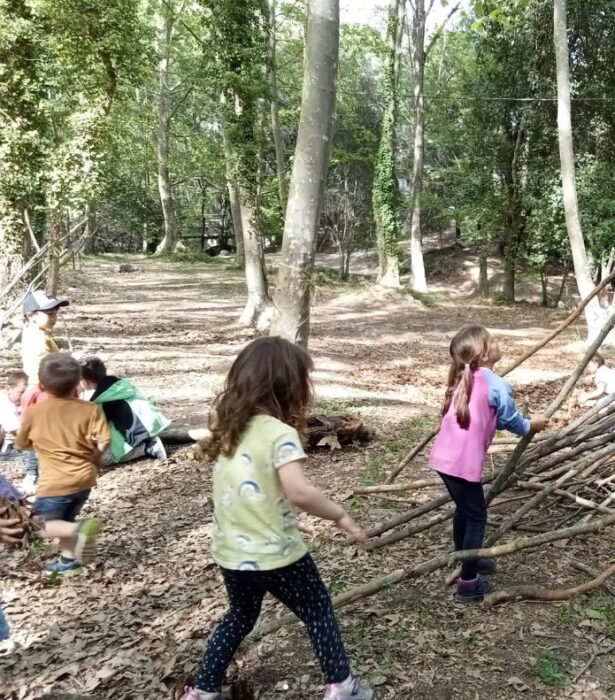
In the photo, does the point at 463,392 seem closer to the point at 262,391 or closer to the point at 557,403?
the point at 557,403

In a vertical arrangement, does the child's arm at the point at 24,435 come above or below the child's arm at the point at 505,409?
below

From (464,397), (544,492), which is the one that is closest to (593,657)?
(544,492)

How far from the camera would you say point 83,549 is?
285cm

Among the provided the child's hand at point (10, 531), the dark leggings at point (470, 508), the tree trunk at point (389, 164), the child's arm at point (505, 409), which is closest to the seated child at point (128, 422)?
the child's hand at point (10, 531)

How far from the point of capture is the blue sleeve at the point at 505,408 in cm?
299

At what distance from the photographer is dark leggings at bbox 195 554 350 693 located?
226 centimetres

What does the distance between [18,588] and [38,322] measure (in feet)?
7.02

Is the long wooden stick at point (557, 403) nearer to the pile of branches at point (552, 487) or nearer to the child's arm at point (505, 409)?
the pile of branches at point (552, 487)

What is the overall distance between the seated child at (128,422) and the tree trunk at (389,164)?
15124mm

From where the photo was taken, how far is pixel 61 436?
11.4 feet

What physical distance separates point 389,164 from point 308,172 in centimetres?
1555

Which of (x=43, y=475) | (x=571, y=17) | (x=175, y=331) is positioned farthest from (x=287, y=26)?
(x=43, y=475)

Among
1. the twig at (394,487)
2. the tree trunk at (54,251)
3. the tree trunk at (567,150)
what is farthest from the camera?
the tree trunk at (567,150)

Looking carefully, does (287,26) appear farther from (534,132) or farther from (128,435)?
(128,435)
